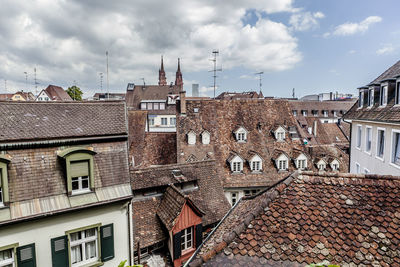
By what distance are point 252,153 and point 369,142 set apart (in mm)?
9401

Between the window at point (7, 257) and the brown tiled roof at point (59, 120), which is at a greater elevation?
the brown tiled roof at point (59, 120)

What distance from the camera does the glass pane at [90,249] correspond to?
31.6 feet

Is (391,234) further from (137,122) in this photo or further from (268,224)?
(137,122)

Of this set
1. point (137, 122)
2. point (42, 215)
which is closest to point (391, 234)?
point (42, 215)

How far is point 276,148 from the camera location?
24.3m

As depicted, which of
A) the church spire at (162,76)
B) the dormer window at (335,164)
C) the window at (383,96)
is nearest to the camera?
the window at (383,96)

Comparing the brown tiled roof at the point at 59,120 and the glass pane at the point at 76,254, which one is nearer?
the brown tiled roof at the point at 59,120

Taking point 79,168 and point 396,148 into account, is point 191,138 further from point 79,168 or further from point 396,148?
point 396,148

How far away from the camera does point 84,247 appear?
9.48 m

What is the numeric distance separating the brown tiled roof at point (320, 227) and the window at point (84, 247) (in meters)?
5.96

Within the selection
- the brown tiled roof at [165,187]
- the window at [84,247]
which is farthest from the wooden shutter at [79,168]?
the brown tiled roof at [165,187]

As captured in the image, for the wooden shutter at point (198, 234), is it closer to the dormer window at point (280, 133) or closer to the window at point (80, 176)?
the window at point (80, 176)

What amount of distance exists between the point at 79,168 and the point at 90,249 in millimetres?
3449

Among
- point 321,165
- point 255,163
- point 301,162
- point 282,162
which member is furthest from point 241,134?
point 321,165
